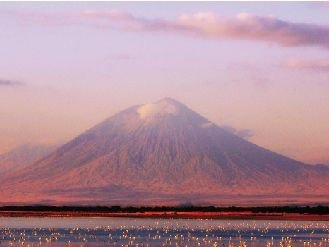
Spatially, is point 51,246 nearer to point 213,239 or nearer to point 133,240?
point 133,240

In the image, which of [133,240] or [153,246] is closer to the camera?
[153,246]

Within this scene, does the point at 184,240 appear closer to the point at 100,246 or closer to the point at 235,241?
the point at 235,241

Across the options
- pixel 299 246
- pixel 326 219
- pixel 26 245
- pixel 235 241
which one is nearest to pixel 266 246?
pixel 299 246

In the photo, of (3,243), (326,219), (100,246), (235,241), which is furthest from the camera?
(326,219)

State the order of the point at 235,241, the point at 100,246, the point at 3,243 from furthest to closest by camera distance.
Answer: the point at 235,241
the point at 3,243
the point at 100,246

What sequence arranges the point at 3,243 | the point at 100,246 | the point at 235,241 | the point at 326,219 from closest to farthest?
the point at 100,246 < the point at 3,243 < the point at 235,241 < the point at 326,219

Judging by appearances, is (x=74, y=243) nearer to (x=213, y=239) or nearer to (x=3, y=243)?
(x=3, y=243)

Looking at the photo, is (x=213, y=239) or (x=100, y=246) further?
(x=213, y=239)

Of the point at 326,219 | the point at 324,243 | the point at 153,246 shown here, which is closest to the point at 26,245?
the point at 153,246

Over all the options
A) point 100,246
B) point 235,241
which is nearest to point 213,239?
point 235,241
